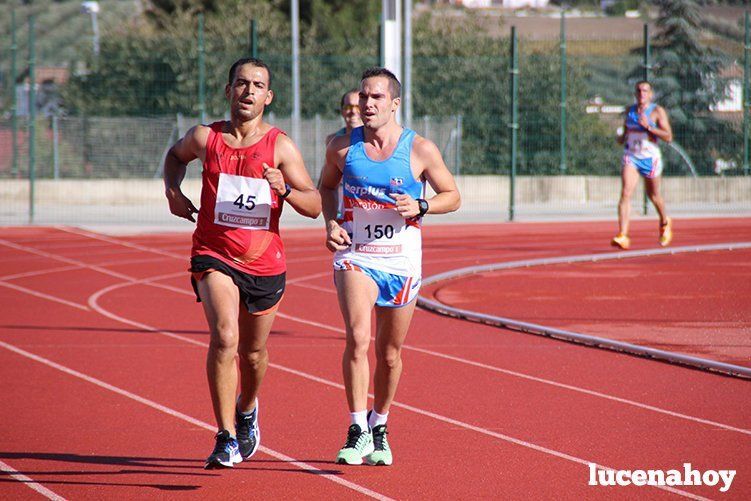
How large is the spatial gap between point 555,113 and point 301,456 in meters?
19.2

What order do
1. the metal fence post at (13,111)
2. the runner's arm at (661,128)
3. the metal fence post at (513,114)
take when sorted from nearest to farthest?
the runner's arm at (661,128)
the metal fence post at (513,114)
the metal fence post at (13,111)

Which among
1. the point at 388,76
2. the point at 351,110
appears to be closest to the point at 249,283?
the point at 388,76

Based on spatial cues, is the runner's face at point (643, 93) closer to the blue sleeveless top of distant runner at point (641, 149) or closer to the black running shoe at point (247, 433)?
the blue sleeveless top of distant runner at point (641, 149)

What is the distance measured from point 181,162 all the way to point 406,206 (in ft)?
3.98

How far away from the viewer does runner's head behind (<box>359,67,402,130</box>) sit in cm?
630

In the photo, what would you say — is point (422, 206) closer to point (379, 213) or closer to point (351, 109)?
point (379, 213)

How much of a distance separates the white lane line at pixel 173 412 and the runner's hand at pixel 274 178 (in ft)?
4.62

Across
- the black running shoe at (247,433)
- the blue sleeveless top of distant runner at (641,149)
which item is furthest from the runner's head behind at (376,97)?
the blue sleeveless top of distant runner at (641,149)

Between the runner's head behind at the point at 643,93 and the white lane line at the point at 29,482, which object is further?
the runner's head behind at the point at 643,93

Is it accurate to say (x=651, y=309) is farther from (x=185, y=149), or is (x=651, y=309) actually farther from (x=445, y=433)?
(x=185, y=149)

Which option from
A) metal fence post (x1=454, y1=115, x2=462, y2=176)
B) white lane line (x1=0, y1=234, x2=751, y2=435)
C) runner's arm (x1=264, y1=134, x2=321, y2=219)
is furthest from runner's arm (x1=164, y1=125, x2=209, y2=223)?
metal fence post (x1=454, y1=115, x2=462, y2=176)

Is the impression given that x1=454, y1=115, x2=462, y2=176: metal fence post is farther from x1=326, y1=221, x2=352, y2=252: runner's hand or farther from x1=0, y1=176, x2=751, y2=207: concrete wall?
x1=326, y1=221, x2=352, y2=252: runner's hand

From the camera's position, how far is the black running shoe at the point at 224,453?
6.01 metres

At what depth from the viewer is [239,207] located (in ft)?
20.2
